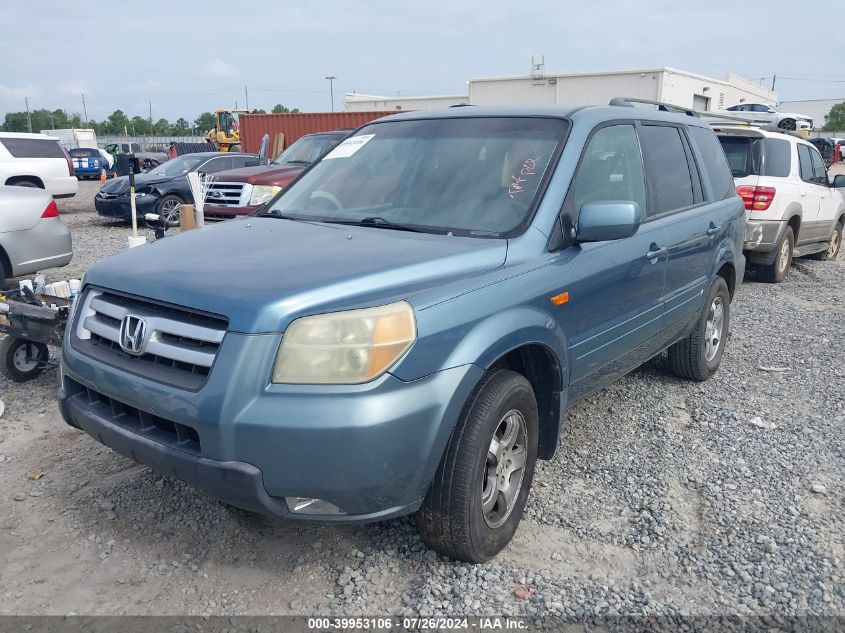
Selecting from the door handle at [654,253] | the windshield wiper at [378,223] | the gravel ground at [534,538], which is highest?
the windshield wiper at [378,223]

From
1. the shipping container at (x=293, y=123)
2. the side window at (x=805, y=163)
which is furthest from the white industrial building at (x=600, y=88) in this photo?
the side window at (x=805, y=163)

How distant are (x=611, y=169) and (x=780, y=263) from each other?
633 cm

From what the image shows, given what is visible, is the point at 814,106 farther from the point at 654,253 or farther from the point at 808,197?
the point at 654,253

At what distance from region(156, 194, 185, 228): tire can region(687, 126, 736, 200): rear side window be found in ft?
32.6

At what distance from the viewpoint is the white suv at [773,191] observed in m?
8.62

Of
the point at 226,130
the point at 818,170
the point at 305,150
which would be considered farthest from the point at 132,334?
the point at 226,130

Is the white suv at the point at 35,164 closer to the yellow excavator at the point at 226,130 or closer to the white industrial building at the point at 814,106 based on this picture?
the yellow excavator at the point at 226,130

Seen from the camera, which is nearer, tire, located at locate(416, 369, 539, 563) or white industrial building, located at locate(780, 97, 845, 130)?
tire, located at locate(416, 369, 539, 563)

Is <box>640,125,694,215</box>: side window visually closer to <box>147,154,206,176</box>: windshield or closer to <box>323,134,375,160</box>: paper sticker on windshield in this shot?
<box>323,134,375,160</box>: paper sticker on windshield

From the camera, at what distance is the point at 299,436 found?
236cm

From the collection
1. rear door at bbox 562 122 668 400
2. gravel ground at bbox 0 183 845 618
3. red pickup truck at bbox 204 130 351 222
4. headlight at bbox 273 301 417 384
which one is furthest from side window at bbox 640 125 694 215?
red pickup truck at bbox 204 130 351 222

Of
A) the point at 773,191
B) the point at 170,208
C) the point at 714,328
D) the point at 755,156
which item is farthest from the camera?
the point at 170,208

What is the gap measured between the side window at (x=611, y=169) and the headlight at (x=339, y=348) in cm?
144

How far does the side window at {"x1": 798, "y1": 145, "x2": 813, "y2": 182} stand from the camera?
935 centimetres
